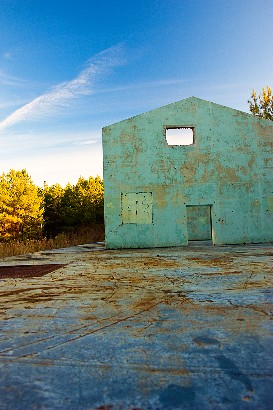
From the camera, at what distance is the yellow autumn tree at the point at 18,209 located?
97.4 feet

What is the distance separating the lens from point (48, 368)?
1.75 meters

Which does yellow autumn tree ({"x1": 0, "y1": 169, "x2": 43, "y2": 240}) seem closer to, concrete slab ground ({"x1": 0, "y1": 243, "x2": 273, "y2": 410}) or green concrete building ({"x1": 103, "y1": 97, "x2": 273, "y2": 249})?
green concrete building ({"x1": 103, "y1": 97, "x2": 273, "y2": 249})

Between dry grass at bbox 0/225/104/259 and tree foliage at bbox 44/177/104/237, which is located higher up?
tree foliage at bbox 44/177/104/237

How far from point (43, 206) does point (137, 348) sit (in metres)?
31.8

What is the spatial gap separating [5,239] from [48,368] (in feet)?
99.6

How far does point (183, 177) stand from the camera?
11898 mm

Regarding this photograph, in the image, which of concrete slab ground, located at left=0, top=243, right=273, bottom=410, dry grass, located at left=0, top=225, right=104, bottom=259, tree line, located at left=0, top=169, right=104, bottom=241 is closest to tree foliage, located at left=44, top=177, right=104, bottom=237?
tree line, located at left=0, top=169, right=104, bottom=241

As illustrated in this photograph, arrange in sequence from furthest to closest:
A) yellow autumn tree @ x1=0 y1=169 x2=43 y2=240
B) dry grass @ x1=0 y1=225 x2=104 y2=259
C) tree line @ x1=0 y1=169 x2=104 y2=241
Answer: tree line @ x1=0 y1=169 x2=104 y2=241 < yellow autumn tree @ x1=0 y1=169 x2=43 y2=240 < dry grass @ x1=0 y1=225 x2=104 y2=259

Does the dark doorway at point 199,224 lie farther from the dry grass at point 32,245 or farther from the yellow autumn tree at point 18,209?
the yellow autumn tree at point 18,209

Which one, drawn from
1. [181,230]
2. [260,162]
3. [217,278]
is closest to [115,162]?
[181,230]

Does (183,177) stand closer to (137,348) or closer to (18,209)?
(137,348)

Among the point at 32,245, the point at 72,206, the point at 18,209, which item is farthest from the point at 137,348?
the point at 72,206

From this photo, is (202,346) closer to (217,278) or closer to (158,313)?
(158,313)

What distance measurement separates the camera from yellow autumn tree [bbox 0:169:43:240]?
97.4 ft
